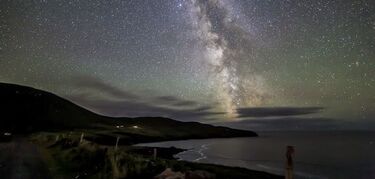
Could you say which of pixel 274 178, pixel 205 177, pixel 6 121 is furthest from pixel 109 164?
pixel 6 121

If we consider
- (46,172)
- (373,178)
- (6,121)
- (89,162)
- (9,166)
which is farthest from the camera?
(6,121)

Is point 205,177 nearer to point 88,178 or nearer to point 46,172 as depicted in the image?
point 88,178

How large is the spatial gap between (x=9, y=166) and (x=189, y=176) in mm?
13947

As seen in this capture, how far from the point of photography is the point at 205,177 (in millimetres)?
18266

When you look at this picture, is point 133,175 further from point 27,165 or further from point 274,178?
point 274,178

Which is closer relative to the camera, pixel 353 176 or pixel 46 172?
pixel 46 172

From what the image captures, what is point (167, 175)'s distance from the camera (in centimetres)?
1881

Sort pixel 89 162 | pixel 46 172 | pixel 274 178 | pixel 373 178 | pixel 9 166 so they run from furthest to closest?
pixel 373 178 → pixel 274 178 → pixel 89 162 → pixel 9 166 → pixel 46 172

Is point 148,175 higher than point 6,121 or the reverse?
the reverse

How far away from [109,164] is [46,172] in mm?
3861

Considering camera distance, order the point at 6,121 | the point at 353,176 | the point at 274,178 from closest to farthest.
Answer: the point at 274,178, the point at 353,176, the point at 6,121

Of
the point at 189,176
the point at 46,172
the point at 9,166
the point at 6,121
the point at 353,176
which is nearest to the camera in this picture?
the point at 189,176

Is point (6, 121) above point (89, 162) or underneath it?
above

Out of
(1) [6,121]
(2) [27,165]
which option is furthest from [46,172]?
(1) [6,121]
